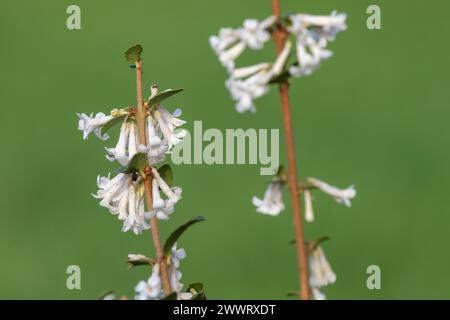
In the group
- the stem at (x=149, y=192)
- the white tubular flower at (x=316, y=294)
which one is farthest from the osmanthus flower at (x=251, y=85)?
the stem at (x=149, y=192)

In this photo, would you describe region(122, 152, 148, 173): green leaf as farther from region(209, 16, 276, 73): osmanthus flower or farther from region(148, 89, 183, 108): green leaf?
region(209, 16, 276, 73): osmanthus flower

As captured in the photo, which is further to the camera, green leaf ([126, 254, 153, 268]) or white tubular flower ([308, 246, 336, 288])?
green leaf ([126, 254, 153, 268])

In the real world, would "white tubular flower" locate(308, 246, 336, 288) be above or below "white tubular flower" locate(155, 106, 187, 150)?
below

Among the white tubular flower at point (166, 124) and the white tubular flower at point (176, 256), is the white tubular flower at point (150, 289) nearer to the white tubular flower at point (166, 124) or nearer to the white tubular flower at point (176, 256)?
the white tubular flower at point (176, 256)

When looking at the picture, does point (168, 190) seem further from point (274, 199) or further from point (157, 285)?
point (274, 199)

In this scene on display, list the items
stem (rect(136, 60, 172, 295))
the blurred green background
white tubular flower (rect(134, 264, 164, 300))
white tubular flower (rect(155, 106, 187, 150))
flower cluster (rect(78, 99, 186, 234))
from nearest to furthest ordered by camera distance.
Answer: white tubular flower (rect(134, 264, 164, 300))
stem (rect(136, 60, 172, 295))
flower cluster (rect(78, 99, 186, 234))
white tubular flower (rect(155, 106, 187, 150))
the blurred green background

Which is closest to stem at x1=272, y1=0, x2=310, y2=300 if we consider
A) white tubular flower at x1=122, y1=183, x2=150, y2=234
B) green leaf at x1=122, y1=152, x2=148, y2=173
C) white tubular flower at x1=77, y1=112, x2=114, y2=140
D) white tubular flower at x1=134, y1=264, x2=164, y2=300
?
white tubular flower at x1=134, y1=264, x2=164, y2=300

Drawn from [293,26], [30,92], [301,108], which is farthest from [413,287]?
[293,26]
